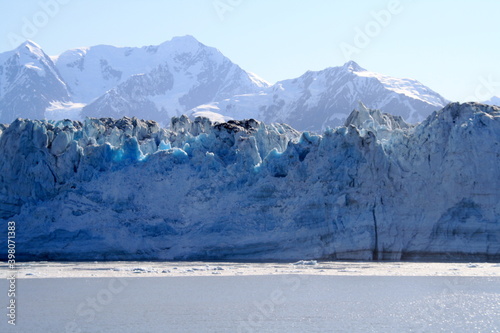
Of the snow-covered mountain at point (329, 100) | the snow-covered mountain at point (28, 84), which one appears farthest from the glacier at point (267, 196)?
the snow-covered mountain at point (28, 84)

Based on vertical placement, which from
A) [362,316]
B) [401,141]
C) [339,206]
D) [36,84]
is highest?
[36,84]

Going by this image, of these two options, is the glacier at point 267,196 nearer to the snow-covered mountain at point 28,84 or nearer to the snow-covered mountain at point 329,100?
the snow-covered mountain at point 329,100

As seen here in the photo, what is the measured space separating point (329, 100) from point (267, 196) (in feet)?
260

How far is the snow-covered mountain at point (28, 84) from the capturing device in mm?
134625

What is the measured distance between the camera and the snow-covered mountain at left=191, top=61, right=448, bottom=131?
341 feet

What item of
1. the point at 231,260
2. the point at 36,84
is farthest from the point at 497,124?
the point at 36,84

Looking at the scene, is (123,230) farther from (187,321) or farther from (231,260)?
(187,321)

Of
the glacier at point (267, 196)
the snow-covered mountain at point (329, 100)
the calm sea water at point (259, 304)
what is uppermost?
the snow-covered mountain at point (329, 100)

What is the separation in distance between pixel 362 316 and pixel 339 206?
1075cm

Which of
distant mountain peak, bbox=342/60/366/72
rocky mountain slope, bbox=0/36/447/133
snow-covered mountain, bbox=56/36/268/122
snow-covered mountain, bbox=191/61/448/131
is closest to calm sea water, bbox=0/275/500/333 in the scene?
rocky mountain slope, bbox=0/36/447/133

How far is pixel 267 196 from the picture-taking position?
111 feet

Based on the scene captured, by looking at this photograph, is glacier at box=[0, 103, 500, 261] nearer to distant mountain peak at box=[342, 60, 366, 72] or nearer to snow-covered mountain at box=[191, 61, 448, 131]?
snow-covered mountain at box=[191, 61, 448, 131]

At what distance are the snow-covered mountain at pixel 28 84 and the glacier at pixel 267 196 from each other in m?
99.5

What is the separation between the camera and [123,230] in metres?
33.7
